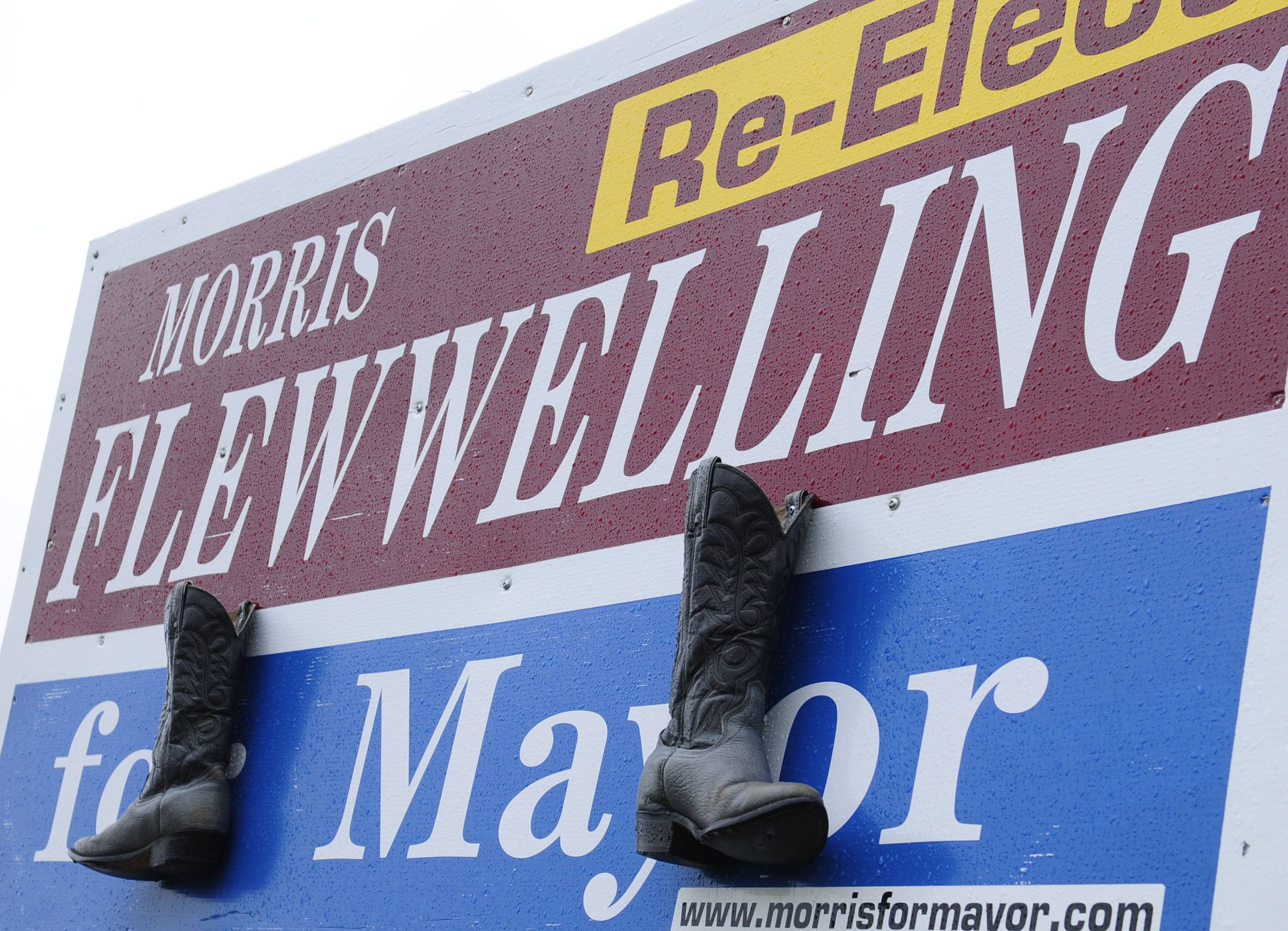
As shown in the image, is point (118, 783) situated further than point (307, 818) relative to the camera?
Yes

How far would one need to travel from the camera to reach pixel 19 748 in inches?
139

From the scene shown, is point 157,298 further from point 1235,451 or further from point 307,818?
point 1235,451

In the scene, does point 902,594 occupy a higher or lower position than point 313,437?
lower

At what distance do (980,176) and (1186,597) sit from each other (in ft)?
2.44

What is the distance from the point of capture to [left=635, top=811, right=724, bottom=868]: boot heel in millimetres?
2195

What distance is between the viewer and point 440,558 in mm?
2910

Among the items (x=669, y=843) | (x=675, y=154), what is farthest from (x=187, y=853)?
(x=675, y=154)

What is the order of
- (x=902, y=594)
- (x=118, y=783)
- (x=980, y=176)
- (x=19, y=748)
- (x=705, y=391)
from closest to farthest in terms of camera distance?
(x=902, y=594) → (x=980, y=176) → (x=705, y=391) → (x=118, y=783) → (x=19, y=748)

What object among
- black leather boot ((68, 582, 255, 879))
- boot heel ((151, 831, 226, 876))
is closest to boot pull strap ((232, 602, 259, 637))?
black leather boot ((68, 582, 255, 879))

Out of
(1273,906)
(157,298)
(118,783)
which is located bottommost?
(1273,906)

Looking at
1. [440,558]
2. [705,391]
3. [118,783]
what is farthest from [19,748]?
[705,391]

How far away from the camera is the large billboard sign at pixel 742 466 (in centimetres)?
197

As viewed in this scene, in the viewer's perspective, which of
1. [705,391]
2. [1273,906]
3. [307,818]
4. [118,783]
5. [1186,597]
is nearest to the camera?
[1273,906]

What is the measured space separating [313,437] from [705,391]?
99 centimetres
